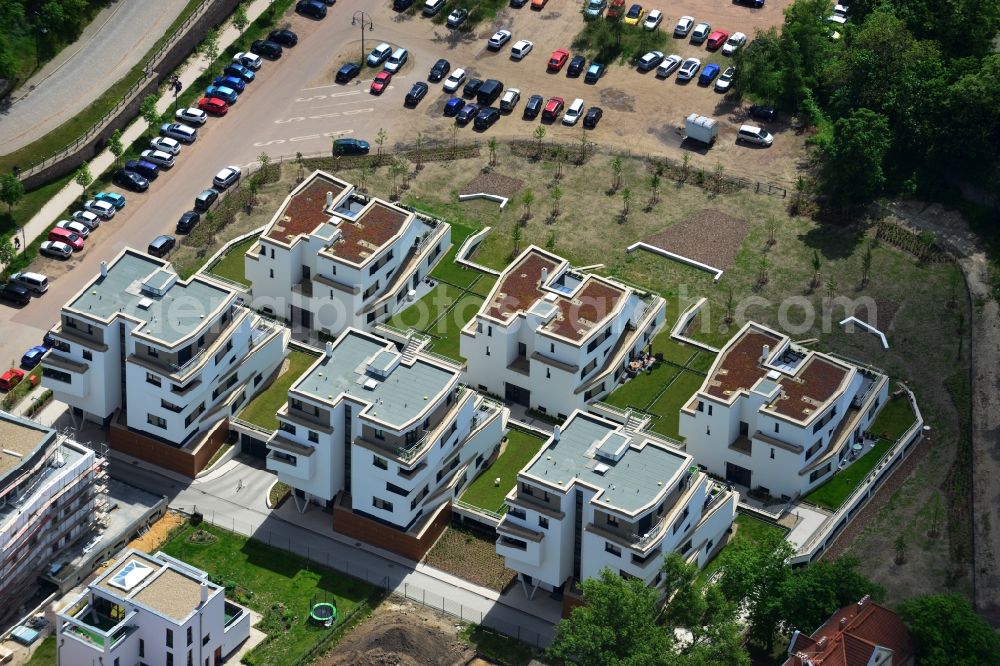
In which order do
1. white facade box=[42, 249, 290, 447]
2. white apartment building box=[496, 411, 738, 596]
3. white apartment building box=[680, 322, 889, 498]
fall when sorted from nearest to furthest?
white apartment building box=[496, 411, 738, 596], white apartment building box=[680, 322, 889, 498], white facade box=[42, 249, 290, 447]

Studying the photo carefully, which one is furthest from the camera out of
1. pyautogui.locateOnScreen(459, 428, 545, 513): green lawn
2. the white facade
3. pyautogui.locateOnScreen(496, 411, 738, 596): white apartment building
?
the white facade

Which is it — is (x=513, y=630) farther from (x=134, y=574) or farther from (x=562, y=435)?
(x=134, y=574)

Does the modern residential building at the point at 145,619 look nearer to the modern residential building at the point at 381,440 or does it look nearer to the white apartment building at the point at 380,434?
the modern residential building at the point at 381,440

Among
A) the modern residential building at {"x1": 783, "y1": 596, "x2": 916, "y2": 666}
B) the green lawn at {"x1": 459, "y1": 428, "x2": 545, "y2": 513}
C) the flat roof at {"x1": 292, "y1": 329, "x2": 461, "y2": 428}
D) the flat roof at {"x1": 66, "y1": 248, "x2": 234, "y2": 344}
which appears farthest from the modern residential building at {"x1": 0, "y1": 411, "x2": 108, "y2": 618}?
the modern residential building at {"x1": 783, "y1": 596, "x2": 916, "y2": 666}

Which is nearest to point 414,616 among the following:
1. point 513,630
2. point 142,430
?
point 513,630

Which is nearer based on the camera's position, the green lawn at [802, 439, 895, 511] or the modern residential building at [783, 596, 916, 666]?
the modern residential building at [783, 596, 916, 666]

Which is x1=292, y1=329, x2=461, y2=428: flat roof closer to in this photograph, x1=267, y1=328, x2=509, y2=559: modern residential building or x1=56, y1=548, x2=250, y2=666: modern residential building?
x1=267, y1=328, x2=509, y2=559: modern residential building
